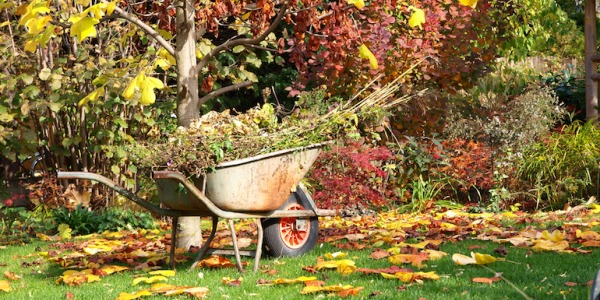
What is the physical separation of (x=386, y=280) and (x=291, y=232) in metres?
1.25

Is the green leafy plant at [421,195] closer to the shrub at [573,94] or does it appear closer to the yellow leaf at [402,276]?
the shrub at [573,94]

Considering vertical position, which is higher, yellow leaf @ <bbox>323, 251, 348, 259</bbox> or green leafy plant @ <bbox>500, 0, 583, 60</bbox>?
green leafy plant @ <bbox>500, 0, 583, 60</bbox>

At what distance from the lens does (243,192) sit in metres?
4.51

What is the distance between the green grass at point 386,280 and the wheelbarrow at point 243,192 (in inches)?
8.8

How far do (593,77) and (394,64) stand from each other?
2246 mm

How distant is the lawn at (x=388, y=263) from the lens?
378 cm

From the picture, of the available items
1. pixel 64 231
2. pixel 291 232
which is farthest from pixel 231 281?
pixel 64 231

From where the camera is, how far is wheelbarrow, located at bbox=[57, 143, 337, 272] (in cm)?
442

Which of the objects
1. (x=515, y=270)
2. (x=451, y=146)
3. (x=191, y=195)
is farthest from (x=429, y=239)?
(x=451, y=146)

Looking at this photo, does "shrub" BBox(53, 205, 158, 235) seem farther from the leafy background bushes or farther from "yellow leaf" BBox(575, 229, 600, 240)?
"yellow leaf" BBox(575, 229, 600, 240)

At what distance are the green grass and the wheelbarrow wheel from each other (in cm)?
8

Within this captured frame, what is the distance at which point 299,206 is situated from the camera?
5.09m

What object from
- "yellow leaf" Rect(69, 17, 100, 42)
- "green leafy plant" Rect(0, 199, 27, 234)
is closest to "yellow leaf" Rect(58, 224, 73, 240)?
"green leafy plant" Rect(0, 199, 27, 234)

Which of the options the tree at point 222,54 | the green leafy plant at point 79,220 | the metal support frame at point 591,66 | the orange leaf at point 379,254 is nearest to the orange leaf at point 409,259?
the orange leaf at point 379,254
